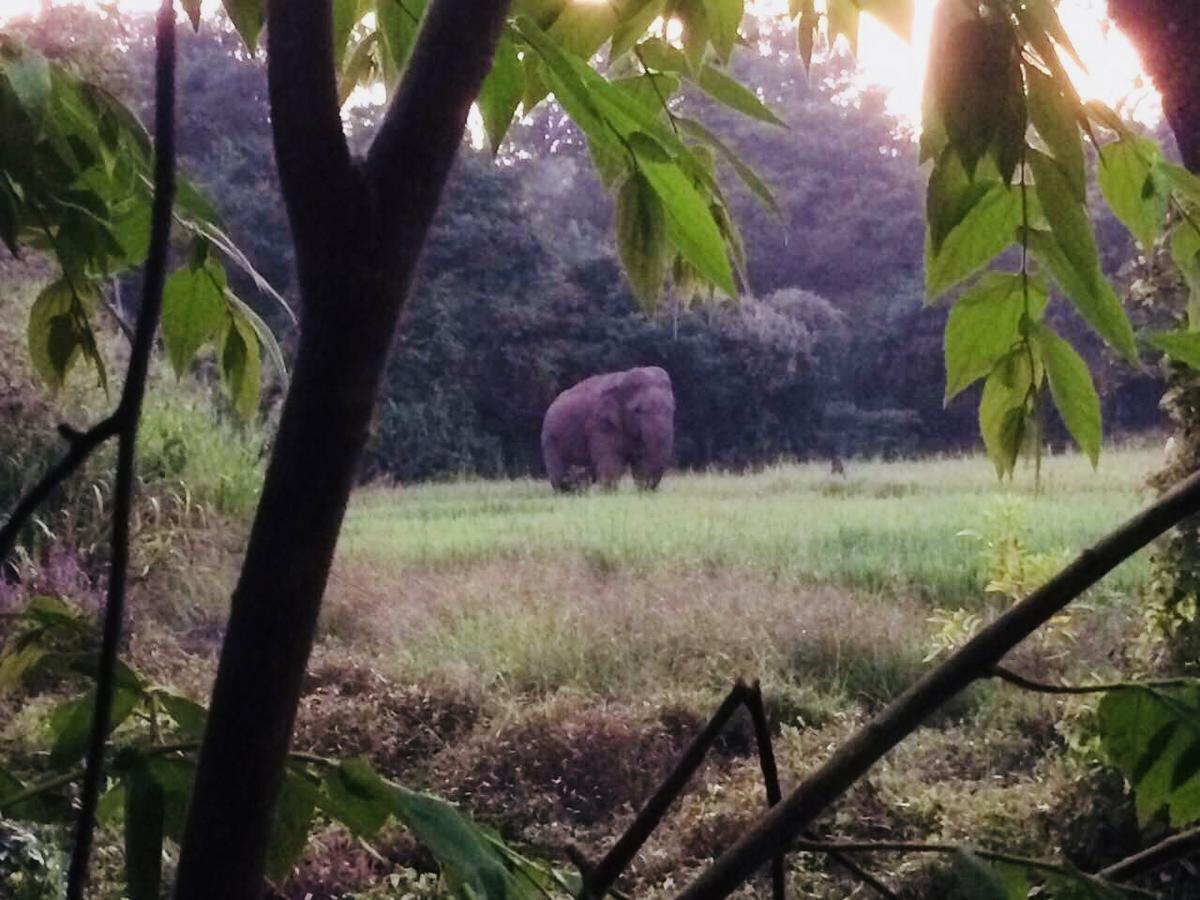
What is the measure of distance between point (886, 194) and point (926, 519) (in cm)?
41

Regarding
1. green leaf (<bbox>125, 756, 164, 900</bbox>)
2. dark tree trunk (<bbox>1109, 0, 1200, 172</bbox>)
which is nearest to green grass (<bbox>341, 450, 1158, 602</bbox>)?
dark tree trunk (<bbox>1109, 0, 1200, 172</bbox>)

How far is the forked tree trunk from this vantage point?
0.18m

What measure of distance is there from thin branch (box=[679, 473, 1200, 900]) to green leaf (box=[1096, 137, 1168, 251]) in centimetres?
10

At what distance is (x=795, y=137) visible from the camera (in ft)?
4.41

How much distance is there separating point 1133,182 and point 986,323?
43 millimetres

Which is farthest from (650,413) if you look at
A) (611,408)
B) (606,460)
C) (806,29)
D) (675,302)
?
(806,29)

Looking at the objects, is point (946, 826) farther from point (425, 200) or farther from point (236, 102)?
point (425, 200)

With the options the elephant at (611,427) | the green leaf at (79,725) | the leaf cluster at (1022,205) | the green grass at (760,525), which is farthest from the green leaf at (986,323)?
the elephant at (611,427)

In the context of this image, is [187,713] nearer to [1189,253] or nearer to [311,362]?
[311,362]

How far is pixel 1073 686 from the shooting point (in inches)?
8.9

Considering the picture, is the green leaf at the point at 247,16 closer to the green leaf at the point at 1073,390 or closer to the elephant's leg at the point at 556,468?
the green leaf at the point at 1073,390

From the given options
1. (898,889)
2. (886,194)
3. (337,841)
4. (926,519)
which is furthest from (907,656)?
(337,841)

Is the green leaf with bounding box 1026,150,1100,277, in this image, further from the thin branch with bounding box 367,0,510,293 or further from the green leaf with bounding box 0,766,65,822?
the green leaf with bounding box 0,766,65,822

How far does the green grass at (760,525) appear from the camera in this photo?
4.75 feet
